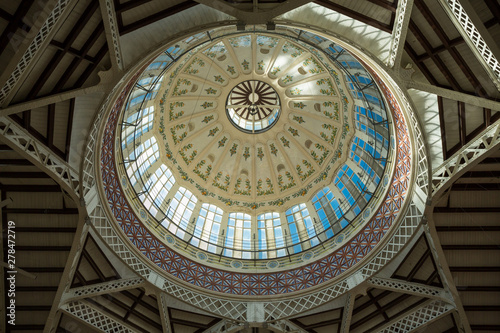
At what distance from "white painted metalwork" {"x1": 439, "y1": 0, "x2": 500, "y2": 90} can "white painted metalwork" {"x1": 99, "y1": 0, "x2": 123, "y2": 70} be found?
906 cm

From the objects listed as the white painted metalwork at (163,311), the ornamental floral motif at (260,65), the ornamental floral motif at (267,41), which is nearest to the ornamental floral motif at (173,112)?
the ornamental floral motif at (260,65)

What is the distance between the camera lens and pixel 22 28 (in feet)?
37.4

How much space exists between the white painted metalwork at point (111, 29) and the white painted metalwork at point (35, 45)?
121 centimetres

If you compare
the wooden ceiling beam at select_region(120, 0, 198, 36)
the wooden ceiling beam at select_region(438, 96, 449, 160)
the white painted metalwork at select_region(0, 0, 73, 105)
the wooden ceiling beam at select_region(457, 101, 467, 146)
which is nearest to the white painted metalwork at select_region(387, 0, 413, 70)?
the wooden ceiling beam at select_region(438, 96, 449, 160)

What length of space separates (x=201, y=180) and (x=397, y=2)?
17.4 m

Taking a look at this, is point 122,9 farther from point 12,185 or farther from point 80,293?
point 80,293

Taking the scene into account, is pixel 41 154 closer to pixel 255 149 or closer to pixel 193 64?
pixel 193 64

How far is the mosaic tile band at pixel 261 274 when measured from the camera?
18438 mm

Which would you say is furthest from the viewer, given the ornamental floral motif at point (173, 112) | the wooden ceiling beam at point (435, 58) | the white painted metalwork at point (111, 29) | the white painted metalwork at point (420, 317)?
the ornamental floral motif at point (173, 112)

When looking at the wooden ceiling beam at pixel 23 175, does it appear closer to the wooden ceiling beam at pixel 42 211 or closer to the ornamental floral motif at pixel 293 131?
the wooden ceiling beam at pixel 42 211

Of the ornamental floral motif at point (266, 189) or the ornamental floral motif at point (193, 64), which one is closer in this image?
the ornamental floral motif at point (193, 64)

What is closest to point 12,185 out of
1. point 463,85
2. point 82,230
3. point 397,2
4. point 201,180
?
point 82,230

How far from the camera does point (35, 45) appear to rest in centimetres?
1123

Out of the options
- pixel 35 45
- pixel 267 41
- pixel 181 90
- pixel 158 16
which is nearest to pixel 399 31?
pixel 158 16
